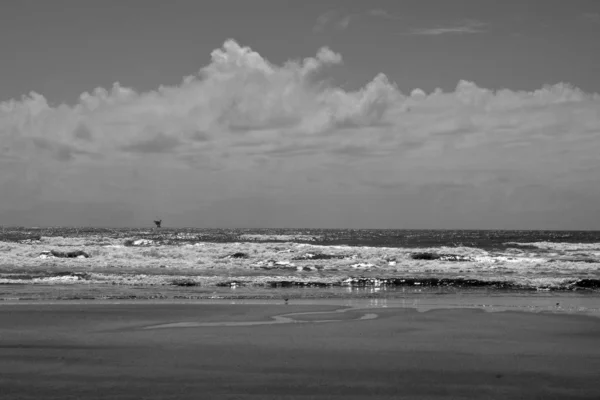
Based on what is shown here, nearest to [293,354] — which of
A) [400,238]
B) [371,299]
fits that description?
[371,299]

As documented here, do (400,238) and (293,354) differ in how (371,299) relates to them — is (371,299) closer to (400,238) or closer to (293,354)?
(293,354)

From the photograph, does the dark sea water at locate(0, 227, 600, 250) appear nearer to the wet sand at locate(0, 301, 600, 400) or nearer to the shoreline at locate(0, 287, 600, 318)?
the shoreline at locate(0, 287, 600, 318)

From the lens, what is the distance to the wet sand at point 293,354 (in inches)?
377

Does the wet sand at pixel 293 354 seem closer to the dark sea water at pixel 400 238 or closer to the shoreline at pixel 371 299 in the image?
the shoreline at pixel 371 299

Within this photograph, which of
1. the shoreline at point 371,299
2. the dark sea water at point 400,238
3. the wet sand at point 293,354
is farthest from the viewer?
the dark sea water at point 400,238

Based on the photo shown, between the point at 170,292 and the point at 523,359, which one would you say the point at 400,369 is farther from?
the point at 170,292

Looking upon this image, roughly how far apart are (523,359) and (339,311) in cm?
735

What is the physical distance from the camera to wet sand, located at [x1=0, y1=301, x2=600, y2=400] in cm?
958

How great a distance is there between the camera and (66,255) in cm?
4453

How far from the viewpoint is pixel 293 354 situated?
12.0 meters

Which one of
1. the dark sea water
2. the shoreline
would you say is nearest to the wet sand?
the shoreline

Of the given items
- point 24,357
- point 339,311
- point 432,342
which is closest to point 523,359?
point 432,342

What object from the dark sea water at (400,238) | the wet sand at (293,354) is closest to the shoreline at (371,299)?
the wet sand at (293,354)

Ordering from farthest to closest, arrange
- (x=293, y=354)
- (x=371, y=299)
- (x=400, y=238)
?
(x=400, y=238) → (x=371, y=299) → (x=293, y=354)
